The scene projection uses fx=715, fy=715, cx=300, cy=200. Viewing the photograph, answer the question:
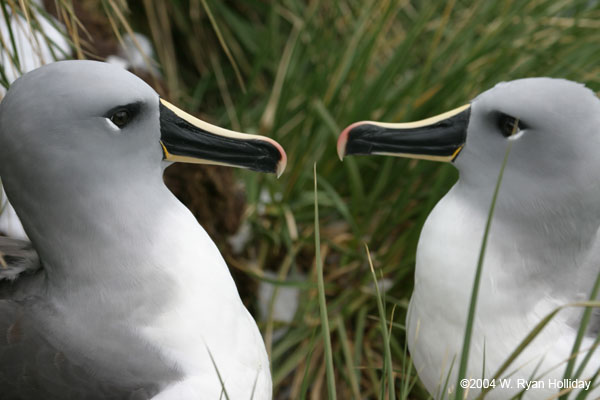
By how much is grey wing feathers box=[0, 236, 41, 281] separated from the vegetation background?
2.74 ft

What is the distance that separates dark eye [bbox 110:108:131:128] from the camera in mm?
1432

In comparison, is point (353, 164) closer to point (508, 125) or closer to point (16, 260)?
point (508, 125)

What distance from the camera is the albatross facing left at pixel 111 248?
1377mm

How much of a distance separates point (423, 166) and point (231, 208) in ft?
2.33

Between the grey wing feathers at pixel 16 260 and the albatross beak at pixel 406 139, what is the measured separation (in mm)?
747

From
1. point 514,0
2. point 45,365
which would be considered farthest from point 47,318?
point 514,0

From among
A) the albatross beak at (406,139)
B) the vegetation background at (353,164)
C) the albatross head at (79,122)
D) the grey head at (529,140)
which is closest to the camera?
the albatross head at (79,122)

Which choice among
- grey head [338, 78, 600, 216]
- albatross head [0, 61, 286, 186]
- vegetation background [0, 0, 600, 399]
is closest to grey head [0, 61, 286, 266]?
albatross head [0, 61, 286, 186]

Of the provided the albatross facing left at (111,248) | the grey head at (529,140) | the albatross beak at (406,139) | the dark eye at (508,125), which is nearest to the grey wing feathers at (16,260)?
the albatross facing left at (111,248)

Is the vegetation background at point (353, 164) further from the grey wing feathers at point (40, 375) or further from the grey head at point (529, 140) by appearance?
the grey wing feathers at point (40, 375)

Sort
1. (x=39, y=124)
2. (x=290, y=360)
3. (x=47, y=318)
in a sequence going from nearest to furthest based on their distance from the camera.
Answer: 1. (x=39, y=124)
2. (x=47, y=318)
3. (x=290, y=360)

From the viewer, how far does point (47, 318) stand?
146 centimetres

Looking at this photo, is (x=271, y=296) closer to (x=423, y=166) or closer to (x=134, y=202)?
(x=423, y=166)

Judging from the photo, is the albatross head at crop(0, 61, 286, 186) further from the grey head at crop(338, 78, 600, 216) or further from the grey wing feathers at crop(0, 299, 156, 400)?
the grey head at crop(338, 78, 600, 216)
